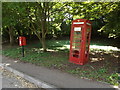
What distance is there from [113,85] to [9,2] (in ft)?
19.8

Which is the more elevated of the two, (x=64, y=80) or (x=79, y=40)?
(x=79, y=40)

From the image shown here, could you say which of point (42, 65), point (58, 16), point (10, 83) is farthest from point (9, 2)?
point (10, 83)

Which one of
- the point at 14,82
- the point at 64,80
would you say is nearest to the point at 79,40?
the point at 64,80

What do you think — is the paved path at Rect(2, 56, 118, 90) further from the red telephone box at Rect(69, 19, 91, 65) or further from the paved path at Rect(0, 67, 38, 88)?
the red telephone box at Rect(69, 19, 91, 65)

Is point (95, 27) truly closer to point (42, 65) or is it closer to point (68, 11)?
point (68, 11)

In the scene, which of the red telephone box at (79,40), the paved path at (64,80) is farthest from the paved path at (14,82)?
the red telephone box at (79,40)

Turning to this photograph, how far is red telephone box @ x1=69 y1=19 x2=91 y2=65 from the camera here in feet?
15.5

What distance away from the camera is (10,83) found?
139 inches

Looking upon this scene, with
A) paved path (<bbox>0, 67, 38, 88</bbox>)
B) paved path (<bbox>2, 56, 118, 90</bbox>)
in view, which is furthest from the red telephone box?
paved path (<bbox>0, 67, 38, 88</bbox>)

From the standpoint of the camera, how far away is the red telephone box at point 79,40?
15.5ft

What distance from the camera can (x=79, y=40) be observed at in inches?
196

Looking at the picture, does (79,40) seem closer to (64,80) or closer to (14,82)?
(64,80)

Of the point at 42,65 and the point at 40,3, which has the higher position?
the point at 40,3

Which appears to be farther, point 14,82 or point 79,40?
point 79,40
